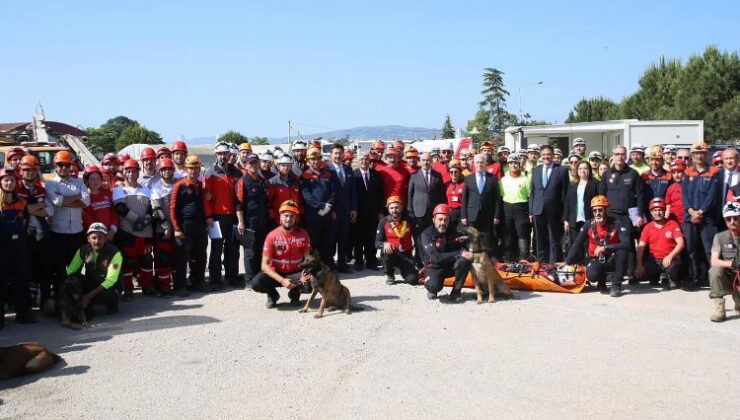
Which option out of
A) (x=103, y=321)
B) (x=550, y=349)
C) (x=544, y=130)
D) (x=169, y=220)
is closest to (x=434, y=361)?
(x=550, y=349)

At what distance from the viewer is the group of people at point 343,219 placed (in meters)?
7.48

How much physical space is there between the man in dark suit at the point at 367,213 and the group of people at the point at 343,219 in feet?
0.07


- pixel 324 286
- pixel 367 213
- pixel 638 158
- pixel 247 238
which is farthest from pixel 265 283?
pixel 638 158

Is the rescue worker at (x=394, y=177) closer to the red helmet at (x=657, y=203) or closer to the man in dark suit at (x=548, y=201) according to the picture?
the man in dark suit at (x=548, y=201)

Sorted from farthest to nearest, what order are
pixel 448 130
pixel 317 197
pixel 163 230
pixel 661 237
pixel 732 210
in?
pixel 448 130 < pixel 317 197 < pixel 163 230 < pixel 661 237 < pixel 732 210

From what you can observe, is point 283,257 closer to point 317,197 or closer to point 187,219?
point 187,219

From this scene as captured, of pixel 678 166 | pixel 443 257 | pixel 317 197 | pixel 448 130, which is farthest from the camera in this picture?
pixel 448 130

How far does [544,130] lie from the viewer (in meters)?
24.4

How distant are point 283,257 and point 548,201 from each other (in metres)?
4.00

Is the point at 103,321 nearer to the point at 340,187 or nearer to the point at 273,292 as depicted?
the point at 273,292

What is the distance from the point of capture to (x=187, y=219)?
8406 millimetres

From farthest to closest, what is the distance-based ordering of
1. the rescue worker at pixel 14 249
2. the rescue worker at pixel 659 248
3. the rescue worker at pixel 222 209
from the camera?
1. the rescue worker at pixel 222 209
2. the rescue worker at pixel 659 248
3. the rescue worker at pixel 14 249

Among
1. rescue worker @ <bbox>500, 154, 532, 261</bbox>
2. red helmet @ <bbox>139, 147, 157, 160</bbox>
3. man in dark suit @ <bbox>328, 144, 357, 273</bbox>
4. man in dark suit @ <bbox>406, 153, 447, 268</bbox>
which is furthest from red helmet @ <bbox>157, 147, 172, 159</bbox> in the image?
rescue worker @ <bbox>500, 154, 532, 261</bbox>

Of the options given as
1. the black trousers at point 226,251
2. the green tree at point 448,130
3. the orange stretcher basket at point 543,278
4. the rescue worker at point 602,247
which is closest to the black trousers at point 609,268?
the rescue worker at point 602,247
